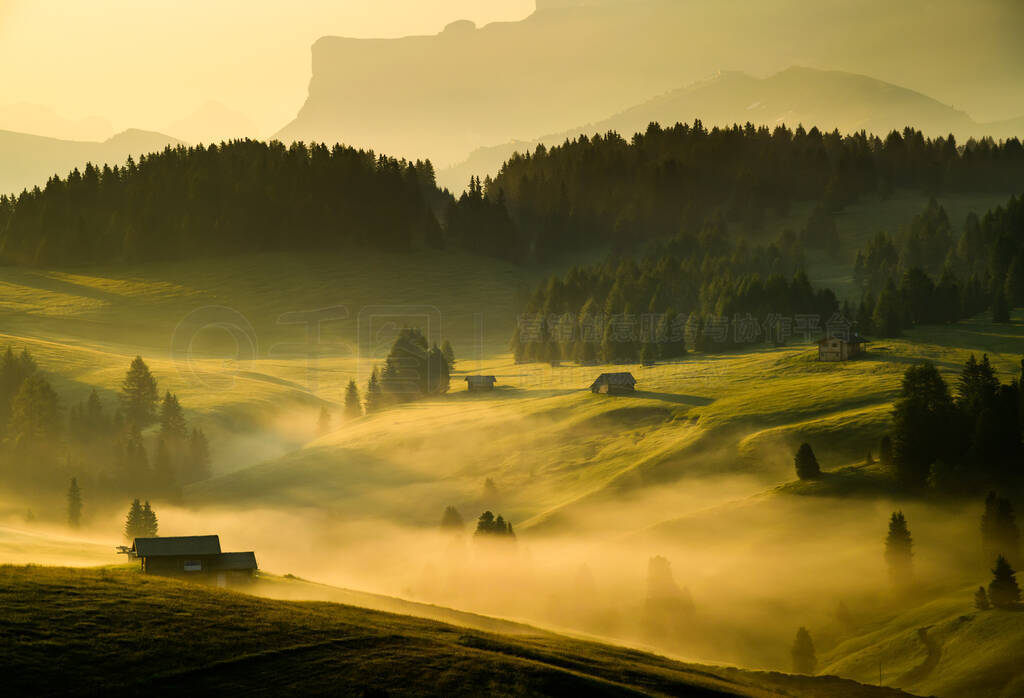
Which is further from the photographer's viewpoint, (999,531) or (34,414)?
(34,414)

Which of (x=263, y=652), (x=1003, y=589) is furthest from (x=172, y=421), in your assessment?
(x=1003, y=589)

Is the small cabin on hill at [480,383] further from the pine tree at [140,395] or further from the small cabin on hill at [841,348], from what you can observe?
the small cabin on hill at [841,348]

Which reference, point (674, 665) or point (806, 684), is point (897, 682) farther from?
point (674, 665)

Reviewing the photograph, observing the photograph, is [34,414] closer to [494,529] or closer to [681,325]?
[494,529]

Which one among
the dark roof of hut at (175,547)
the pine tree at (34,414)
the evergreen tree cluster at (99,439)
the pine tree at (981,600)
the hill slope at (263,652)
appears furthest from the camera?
the pine tree at (34,414)

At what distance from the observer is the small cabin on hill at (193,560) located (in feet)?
245

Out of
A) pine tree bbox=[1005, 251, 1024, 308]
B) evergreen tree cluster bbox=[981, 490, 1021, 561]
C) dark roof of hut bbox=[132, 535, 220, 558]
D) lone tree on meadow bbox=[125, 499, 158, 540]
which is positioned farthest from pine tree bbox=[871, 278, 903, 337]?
dark roof of hut bbox=[132, 535, 220, 558]

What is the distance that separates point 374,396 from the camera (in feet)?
531

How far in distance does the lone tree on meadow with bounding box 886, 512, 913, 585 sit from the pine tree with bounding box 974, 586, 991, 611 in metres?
7.88

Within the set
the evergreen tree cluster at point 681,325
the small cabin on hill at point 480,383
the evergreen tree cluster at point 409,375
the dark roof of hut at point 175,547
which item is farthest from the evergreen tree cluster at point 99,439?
the evergreen tree cluster at point 681,325

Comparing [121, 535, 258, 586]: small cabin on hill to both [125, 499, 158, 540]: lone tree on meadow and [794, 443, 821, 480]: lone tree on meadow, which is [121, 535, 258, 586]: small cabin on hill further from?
[794, 443, 821, 480]: lone tree on meadow

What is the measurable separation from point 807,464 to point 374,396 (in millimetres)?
80369

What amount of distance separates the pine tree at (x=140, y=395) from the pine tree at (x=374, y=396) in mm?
28667

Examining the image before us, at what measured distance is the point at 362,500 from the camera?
121m
